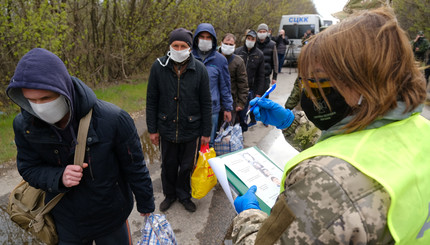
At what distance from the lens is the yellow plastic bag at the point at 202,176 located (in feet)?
9.64

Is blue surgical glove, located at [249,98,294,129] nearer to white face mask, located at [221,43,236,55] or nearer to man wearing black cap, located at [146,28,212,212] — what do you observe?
man wearing black cap, located at [146,28,212,212]

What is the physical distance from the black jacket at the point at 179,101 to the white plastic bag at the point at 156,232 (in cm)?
105

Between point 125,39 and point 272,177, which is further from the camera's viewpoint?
point 125,39

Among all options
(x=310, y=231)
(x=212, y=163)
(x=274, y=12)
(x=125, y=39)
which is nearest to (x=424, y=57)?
(x=274, y=12)

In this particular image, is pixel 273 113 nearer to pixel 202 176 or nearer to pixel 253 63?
pixel 202 176

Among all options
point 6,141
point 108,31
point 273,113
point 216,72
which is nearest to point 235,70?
point 216,72

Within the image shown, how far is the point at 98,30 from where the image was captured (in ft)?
26.8

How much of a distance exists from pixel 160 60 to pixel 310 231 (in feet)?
7.51

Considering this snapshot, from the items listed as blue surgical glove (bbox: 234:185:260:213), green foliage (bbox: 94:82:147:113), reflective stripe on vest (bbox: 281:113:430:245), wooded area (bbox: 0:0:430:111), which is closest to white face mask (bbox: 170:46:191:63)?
blue surgical glove (bbox: 234:185:260:213)

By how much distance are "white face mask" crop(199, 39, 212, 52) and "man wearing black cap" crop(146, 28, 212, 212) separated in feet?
1.79

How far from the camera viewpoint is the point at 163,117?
9.03 ft

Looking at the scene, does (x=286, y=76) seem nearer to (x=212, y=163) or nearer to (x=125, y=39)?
(x=125, y=39)

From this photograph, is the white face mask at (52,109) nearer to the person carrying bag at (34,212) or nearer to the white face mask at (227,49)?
the person carrying bag at (34,212)

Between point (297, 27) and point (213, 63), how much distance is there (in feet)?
40.2
